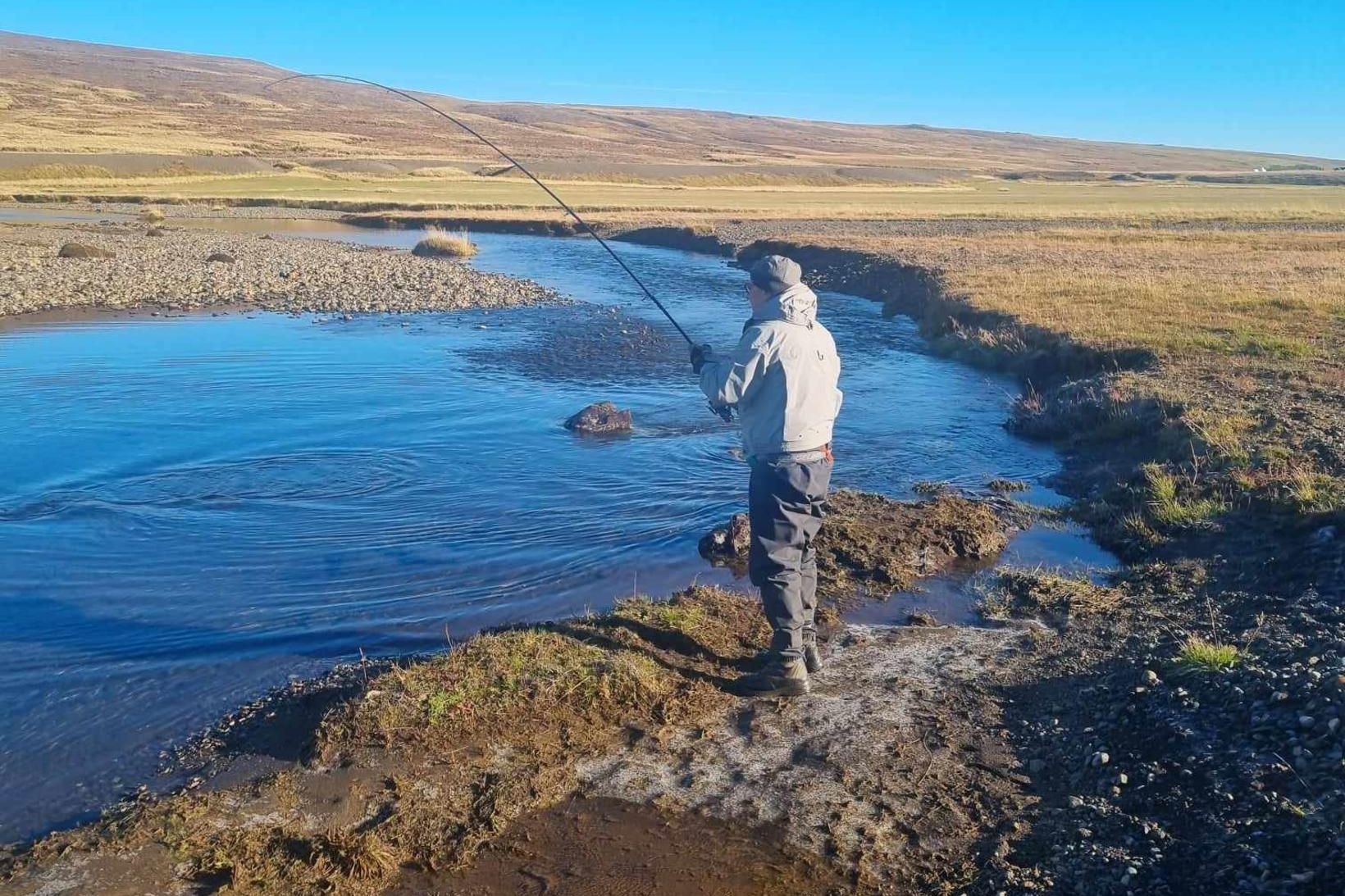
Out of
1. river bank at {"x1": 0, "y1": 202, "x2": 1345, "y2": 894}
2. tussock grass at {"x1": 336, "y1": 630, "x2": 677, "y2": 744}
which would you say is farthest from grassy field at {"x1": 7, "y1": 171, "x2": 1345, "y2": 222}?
tussock grass at {"x1": 336, "y1": 630, "x2": 677, "y2": 744}

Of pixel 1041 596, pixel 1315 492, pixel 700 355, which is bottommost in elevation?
Answer: pixel 1041 596

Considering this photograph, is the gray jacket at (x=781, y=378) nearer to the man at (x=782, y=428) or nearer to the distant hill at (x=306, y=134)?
the man at (x=782, y=428)

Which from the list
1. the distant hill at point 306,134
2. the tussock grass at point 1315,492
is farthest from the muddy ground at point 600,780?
the distant hill at point 306,134

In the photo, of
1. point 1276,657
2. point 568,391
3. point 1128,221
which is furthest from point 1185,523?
point 1128,221

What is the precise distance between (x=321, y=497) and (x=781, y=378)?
600 cm

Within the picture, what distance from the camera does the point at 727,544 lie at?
8812 mm

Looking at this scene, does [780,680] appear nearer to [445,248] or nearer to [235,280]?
[235,280]

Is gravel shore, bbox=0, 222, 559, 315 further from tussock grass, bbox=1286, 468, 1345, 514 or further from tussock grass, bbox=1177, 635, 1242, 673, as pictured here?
tussock grass, bbox=1177, 635, 1242, 673

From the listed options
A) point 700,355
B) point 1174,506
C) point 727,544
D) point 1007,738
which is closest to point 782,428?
point 700,355

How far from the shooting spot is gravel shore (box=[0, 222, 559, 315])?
23047 mm

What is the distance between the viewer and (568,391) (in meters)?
15.9

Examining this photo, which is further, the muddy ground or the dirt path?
the dirt path

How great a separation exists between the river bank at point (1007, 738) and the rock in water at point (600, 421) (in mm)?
5797

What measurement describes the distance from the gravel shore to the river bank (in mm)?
18509
